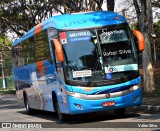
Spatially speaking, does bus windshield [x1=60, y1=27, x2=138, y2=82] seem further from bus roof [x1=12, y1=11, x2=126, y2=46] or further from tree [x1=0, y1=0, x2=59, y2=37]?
tree [x1=0, y1=0, x2=59, y2=37]

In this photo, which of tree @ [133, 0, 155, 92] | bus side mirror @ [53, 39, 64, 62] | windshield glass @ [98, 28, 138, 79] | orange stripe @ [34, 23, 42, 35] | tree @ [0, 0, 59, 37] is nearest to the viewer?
bus side mirror @ [53, 39, 64, 62]

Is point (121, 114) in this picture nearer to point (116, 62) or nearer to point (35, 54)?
point (116, 62)

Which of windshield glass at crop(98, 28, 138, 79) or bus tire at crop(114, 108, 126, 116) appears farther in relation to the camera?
bus tire at crop(114, 108, 126, 116)

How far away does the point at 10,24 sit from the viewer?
3584 centimetres

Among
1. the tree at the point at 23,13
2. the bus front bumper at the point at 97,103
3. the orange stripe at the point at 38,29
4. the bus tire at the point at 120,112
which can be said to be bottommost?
the bus tire at the point at 120,112

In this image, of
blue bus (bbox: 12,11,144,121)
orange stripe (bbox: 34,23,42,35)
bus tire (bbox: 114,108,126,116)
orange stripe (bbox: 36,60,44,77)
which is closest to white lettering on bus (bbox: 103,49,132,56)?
blue bus (bbox: 12,11,144,121)

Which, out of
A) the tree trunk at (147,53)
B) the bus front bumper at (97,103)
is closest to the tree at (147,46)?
the tree trunk at (147,53)

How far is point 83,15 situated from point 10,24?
73.2 feet

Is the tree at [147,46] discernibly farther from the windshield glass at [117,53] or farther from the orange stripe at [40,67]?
the windshield glass at [117,53]

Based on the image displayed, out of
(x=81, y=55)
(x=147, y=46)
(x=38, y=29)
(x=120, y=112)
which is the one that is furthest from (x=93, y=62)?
(x=147, y=46)

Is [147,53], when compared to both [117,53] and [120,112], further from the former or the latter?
[117,53]

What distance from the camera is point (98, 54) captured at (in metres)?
13.5

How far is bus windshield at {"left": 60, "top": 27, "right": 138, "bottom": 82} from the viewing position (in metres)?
13.3

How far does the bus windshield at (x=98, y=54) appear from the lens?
13.3m
